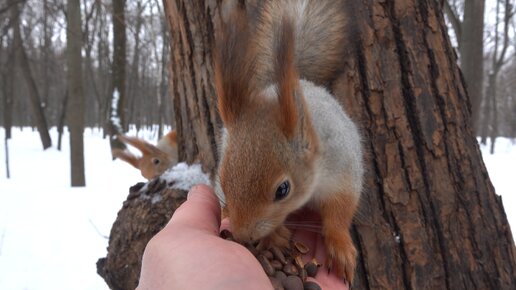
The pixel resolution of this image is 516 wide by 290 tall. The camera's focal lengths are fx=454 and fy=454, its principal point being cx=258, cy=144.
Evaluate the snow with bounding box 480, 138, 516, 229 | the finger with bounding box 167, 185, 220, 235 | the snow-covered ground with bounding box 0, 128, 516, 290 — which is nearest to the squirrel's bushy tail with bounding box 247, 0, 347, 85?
the finger with bounding box 167, 185, 220, 235

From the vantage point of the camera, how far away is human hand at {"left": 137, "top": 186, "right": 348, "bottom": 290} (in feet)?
3.49

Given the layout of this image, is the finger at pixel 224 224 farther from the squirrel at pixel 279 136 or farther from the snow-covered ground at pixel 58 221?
the snow-covered ground at pixel 58 221

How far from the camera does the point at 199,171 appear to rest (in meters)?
1.99

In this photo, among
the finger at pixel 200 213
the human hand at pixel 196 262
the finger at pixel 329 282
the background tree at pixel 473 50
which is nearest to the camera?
the human hand at pixel 196 262

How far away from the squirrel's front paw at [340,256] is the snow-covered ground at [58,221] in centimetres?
257

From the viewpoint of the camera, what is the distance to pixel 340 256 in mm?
1441

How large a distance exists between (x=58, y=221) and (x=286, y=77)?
15.6 feet

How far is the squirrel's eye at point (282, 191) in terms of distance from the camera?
1296 mm

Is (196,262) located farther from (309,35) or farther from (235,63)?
(309,35)

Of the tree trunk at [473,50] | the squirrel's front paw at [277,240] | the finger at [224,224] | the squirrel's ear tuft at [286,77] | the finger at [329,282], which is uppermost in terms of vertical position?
the tree trunk at [473,50]

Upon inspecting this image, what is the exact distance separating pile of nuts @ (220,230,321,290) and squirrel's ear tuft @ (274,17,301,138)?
14.5 inches

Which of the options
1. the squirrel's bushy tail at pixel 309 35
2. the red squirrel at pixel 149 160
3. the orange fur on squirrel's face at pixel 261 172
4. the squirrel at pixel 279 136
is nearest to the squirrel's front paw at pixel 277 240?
the squirrel at pixel 279 136

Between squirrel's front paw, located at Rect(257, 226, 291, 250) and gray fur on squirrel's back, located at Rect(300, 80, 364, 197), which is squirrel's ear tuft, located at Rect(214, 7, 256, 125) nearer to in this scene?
gray fur on squirrel's back, located at Rect(300, 80, 364, 197)

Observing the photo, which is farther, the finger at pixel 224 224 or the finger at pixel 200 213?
the finger at pixel 224 224
